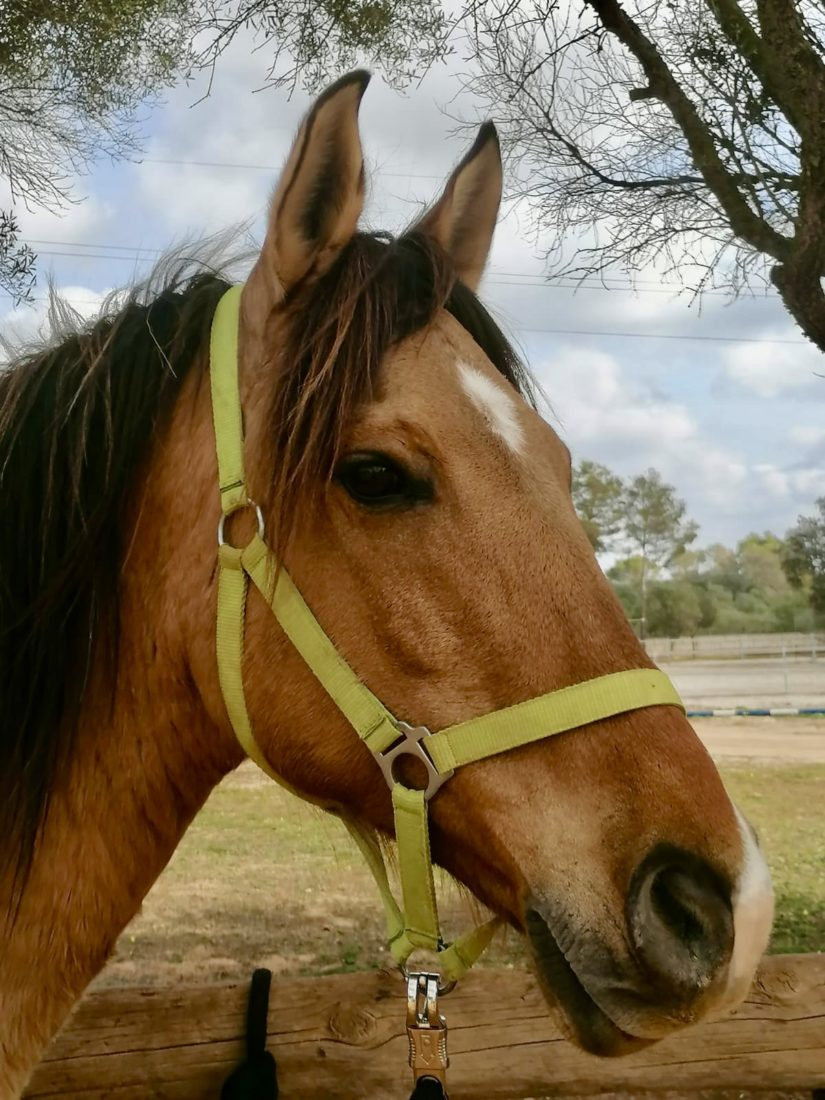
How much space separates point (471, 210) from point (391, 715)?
1311 millimetres

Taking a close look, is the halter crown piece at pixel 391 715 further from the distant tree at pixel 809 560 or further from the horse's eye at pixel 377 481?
the distant tree at pixel 809 560

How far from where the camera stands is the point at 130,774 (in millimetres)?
1626

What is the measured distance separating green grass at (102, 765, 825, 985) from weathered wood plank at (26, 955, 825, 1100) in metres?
0.67

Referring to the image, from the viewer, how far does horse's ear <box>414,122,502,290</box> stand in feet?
6.54

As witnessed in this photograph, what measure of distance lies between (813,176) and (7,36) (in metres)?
4.13

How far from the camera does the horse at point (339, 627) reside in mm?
1257

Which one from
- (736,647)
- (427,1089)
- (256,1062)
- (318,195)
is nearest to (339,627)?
(318,195)

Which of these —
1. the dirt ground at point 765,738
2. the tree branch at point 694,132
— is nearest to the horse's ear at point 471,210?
the tree branch at point 694,132

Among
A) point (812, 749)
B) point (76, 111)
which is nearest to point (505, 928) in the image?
point (76, 111)

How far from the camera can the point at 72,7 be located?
4621mm

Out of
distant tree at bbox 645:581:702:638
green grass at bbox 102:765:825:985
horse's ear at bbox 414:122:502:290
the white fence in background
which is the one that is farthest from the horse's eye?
distant tree at bbox 645:581:702:638

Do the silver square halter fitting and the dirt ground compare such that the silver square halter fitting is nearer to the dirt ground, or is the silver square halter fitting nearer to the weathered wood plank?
the weathered wood plank

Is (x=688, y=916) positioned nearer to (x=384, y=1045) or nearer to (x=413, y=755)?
(x=413, y=755)

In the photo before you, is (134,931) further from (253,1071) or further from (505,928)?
(505,928)
